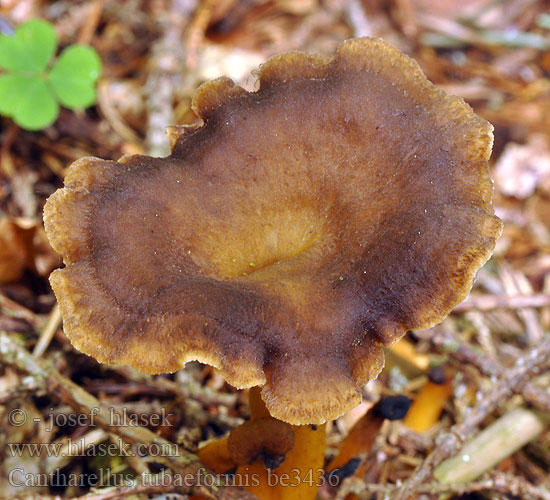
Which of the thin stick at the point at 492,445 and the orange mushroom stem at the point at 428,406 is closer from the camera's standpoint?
the thin stick at the point at 492,445

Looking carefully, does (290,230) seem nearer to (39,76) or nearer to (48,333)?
(48,333)

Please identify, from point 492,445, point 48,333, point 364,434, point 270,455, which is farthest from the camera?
point 48,333

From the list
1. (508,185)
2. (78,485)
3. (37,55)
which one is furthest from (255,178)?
(508,185)

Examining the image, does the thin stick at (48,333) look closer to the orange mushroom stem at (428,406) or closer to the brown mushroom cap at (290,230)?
the brown mushroom cap at (290,230)

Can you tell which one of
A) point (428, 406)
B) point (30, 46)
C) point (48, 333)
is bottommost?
point (428, 406)

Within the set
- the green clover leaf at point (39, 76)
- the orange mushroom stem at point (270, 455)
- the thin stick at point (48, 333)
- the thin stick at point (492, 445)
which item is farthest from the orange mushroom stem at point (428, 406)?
the green clover leaf at point (39, 76)

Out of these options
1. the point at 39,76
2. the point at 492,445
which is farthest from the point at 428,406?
the point at 39,76
